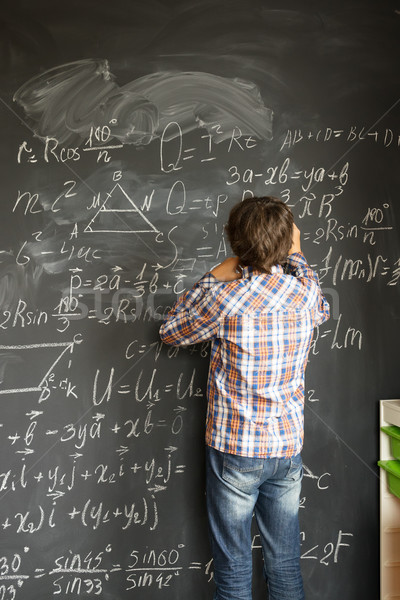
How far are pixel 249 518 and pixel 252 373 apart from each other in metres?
0.50

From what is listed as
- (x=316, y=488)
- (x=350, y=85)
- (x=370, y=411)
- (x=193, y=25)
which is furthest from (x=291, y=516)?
(x=193, y=25)

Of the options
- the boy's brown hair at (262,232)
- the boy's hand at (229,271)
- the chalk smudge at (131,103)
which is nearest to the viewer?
the boy's brown hair at (262,232)

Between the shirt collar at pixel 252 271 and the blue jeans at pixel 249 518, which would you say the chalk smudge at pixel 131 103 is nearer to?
the shirt collar at pixel 252 271

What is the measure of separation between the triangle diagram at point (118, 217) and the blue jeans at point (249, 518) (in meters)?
0.94

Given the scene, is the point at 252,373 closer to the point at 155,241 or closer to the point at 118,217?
the point at 155,241

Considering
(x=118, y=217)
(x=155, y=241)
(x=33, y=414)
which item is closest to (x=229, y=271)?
(x=155, y=241)

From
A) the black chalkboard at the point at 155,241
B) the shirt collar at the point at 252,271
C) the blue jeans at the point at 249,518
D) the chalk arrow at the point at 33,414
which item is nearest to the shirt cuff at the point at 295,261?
the shirt collar at the point at 252,271

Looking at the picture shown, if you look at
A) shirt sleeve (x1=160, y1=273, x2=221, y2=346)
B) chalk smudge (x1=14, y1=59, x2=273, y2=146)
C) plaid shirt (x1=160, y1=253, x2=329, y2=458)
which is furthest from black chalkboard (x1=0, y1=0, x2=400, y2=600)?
plaid shirt (x1=160, y1=253, x2=329, y2=458)

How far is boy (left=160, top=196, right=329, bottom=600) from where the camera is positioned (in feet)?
4.77

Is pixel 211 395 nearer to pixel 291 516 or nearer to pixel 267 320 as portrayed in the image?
pixel 267 320

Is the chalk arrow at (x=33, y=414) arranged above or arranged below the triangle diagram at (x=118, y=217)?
below

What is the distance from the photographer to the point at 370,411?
2082mm

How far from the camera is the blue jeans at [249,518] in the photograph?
1.53 meters

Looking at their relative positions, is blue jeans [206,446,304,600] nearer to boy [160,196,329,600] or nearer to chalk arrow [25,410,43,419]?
boy [160,196,329,600]
